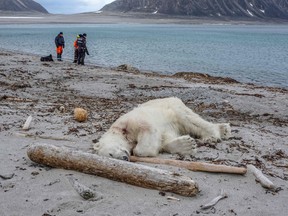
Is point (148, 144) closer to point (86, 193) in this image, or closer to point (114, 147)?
point (114, 147)

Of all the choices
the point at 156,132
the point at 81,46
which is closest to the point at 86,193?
the point at 156,132

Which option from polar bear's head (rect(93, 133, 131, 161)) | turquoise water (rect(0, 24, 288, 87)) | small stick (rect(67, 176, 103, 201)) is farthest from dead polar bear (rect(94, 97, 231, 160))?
turquoise water (rect(0, 24, 288, 87))

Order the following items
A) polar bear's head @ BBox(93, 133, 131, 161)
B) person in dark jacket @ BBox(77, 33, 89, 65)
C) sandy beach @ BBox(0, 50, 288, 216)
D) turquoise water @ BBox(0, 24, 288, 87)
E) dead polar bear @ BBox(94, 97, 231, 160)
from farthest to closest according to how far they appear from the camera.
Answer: turquoise water @ BBox(0, 24, 288, 87), person in dark jacket @ BBox(77, 33, 89, 65), dead polar bear @ BBox(94, 97, 231, 160), polar bear's head @ BBox(93, 133, 131, 161), sandy beach @ BBox(0, 50, 288, 216)

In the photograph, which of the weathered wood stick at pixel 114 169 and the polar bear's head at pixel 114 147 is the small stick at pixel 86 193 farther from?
the polar bear's head at pixel 114 147

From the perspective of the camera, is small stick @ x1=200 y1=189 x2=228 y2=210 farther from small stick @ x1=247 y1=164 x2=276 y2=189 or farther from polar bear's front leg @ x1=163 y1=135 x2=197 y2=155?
polar bear's front leg @ x1=163 y1=135 x2=197 y2=155

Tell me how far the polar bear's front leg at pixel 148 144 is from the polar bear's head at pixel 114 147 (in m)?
0.17

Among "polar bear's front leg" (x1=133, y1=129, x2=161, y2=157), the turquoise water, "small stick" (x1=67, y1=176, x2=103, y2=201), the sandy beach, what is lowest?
the turquoise water

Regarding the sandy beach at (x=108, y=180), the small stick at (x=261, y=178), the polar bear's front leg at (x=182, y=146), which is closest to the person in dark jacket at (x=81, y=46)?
the sandy beach at (x=108, y=180)

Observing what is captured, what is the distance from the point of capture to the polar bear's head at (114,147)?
5.21 m

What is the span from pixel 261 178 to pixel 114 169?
190 cm

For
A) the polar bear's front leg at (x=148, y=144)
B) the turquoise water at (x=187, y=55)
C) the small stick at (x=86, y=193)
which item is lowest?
the turquoise water at (x=187, y=55)

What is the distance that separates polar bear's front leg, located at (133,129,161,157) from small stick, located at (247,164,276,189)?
1.38 m

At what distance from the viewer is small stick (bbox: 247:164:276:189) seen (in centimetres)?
497

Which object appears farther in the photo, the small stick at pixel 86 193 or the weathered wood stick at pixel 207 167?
the weathered wood stick at pixel 207 167
